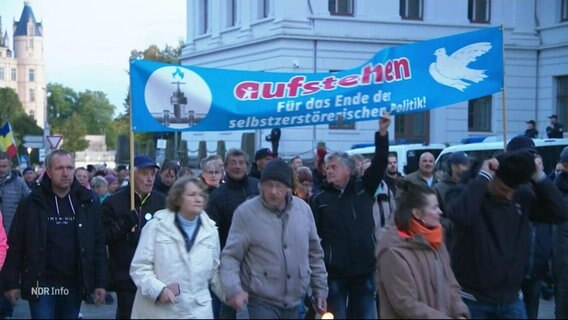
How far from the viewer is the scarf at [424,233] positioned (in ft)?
18.7

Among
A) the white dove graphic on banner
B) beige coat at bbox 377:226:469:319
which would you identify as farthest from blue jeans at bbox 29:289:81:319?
the white dove graphic on banner

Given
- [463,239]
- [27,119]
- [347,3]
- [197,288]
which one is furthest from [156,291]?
[27,119]

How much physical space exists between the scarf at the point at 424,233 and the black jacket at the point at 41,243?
118 inches

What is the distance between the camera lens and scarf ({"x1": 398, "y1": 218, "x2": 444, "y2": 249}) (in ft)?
18.7

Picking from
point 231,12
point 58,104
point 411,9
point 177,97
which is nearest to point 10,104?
point 58,104

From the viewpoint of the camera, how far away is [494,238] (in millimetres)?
6160

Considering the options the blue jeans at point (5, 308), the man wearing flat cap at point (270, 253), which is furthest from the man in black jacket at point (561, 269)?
the blue jeans at point (5, 308)

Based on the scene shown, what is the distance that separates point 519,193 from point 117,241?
351 cm

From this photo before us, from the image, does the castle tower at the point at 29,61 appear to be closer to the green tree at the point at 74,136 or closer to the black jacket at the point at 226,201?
the green tree at the point at 74,136

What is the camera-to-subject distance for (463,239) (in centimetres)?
630

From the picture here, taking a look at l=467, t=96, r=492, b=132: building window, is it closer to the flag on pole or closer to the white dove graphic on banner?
the flag on pole

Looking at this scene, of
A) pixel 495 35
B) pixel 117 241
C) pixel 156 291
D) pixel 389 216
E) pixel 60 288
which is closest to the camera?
pixel 156 291

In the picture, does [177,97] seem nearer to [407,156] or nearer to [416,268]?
[416,268]

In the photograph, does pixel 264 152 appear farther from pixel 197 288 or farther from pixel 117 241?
pixel 197 288
